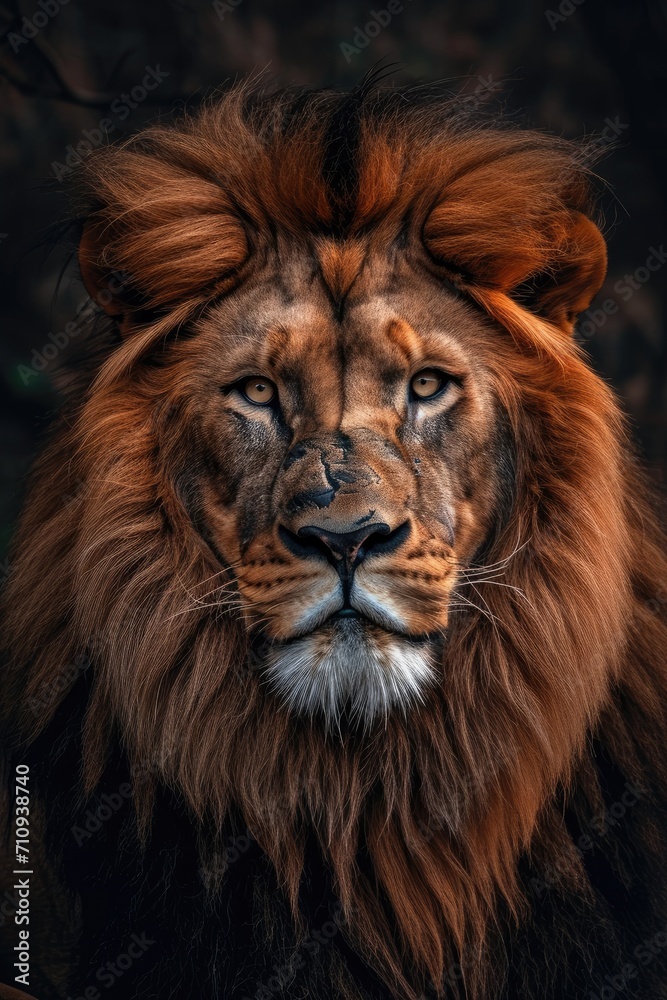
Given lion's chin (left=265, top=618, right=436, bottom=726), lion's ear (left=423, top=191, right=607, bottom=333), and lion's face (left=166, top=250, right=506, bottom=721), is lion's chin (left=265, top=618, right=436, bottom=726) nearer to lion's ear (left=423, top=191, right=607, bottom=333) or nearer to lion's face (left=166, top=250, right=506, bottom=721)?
lion's face (left=166, top=250, right=506, bottom=721)

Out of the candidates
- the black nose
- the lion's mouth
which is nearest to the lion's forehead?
the black nose

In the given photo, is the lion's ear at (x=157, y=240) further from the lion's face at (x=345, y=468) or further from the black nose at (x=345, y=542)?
the black nose at (x=345, y=542)

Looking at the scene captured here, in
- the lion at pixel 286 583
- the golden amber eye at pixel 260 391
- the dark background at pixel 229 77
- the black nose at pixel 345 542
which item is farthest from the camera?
the dark background at pixel 229 77

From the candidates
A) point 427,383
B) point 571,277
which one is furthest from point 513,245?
point 427,383

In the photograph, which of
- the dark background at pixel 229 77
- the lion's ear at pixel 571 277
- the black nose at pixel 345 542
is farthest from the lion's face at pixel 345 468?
the dark background at pixel 229 77

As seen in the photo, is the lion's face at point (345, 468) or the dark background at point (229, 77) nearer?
the lion's face at point (345, 468)

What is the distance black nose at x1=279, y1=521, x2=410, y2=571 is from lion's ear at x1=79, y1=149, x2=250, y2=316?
70 cm

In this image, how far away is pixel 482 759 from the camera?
253 centimetres

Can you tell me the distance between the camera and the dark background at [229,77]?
3852mm

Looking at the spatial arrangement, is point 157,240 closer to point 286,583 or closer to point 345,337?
point 345,337

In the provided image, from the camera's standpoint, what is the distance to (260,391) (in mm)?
2627

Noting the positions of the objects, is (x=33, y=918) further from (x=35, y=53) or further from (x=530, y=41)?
(x=530, y=41)

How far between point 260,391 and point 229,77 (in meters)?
1.58

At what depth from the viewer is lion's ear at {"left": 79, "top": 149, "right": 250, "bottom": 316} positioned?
106 inches
